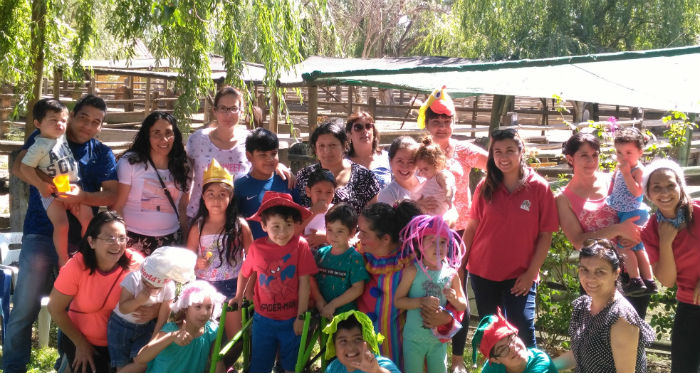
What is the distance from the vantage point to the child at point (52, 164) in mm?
4168

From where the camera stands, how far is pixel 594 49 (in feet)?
66.4

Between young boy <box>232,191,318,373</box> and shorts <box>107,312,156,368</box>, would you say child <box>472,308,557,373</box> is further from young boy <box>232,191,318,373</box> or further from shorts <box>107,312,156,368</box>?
shorts <box>107,312,156,368</box>

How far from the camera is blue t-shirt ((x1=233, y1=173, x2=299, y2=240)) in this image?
4.25 m

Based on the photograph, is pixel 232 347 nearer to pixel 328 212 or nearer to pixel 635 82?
pixel 328 212

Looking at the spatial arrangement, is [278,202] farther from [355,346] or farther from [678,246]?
[678,246]

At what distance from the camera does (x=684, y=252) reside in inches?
144

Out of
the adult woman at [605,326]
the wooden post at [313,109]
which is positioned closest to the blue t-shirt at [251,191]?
the adult woman at [605,326]

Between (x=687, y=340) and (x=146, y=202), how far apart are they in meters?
2.79

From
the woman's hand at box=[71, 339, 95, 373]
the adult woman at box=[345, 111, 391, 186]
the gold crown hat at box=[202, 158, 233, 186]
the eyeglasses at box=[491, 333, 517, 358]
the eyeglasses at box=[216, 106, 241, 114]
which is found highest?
the eyeglasses at box=[216, 106, 241, 114]

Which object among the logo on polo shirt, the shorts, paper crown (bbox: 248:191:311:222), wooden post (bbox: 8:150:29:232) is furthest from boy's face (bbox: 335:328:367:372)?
wooden post (bbox: 8:150:29:232)

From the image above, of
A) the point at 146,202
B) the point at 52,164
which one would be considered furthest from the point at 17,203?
the point at 146,202

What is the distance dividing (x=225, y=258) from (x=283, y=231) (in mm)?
444

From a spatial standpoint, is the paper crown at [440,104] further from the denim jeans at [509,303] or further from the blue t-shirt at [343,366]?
the blue t-shirt at [343,366]

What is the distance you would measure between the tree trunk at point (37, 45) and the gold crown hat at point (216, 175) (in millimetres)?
2743
